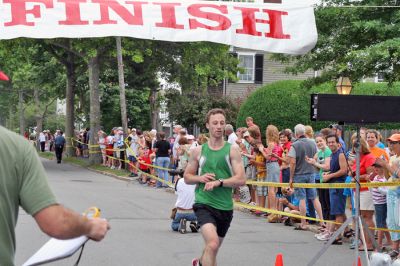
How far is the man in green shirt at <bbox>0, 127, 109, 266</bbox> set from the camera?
3.41 m

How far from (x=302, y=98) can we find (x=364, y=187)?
19.8 m

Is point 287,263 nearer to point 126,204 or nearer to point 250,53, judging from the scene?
point 126,204

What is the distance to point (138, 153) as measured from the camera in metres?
26.4

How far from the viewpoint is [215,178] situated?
25.1ft

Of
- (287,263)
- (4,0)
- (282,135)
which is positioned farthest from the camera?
(282,135)

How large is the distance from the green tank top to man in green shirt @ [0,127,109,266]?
166 inches

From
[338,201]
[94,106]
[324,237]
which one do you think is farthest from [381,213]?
[94,106]

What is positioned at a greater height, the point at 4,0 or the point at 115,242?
the point at 4,0

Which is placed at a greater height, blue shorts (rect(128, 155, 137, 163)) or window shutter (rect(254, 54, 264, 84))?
window shutter (rect(254, 54, 264, 84))

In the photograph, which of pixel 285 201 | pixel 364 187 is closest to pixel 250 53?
pixel 285 201

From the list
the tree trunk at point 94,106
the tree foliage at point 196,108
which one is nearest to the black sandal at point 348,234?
the tree trunk at point 94,106

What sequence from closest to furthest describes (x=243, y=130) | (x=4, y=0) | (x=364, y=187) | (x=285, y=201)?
(x=364, y=187), (x=4, y=0), (x=285, y=201), (x=243, y=130)

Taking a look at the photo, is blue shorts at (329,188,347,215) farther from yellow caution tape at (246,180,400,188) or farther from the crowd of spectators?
yellow caution tape at (246,180,400,188)

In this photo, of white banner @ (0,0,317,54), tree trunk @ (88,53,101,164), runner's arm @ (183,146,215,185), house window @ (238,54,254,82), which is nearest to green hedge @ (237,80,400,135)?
tree trunk @ (88,53,101,164)
